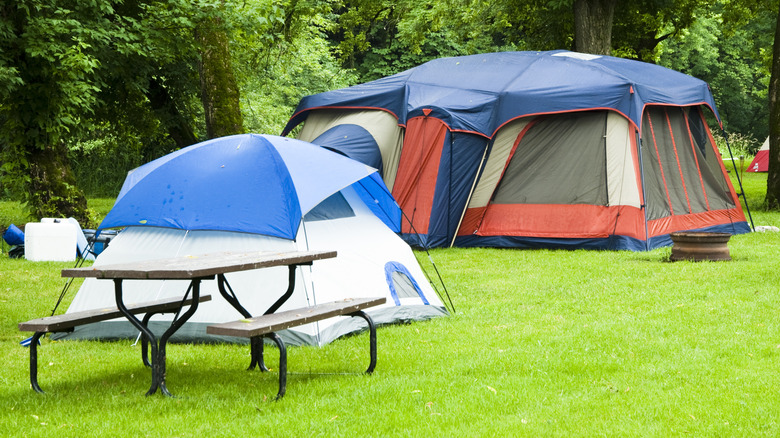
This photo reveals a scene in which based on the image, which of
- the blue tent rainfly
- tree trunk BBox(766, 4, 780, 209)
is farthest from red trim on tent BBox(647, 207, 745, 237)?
the blue tent rainfly

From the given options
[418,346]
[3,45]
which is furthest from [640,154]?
[3,45]

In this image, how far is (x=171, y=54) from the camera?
11000 millimetres

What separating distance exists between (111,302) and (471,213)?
6.50 metres

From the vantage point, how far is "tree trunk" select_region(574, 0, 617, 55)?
1538 centimetres

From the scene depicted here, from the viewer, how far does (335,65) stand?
32.6m

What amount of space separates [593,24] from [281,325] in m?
12.5

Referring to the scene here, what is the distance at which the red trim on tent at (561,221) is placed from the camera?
36.1 feet

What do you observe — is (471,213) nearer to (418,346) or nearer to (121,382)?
(418,346)

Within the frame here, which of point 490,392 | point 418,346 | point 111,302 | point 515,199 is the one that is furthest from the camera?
point 515,199

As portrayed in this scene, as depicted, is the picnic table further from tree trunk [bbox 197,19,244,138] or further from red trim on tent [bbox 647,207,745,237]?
red trim on tent [bbox 647,207,745,237]

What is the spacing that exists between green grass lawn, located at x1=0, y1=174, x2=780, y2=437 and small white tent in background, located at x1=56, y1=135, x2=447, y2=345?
0.26 m

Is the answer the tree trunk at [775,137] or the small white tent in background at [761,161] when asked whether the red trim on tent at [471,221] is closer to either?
the tree trunk at [775,137]

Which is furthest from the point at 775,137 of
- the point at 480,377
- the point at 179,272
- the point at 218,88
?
the point at 179,272

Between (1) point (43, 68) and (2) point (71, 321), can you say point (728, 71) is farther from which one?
(2) point (71, 321)
